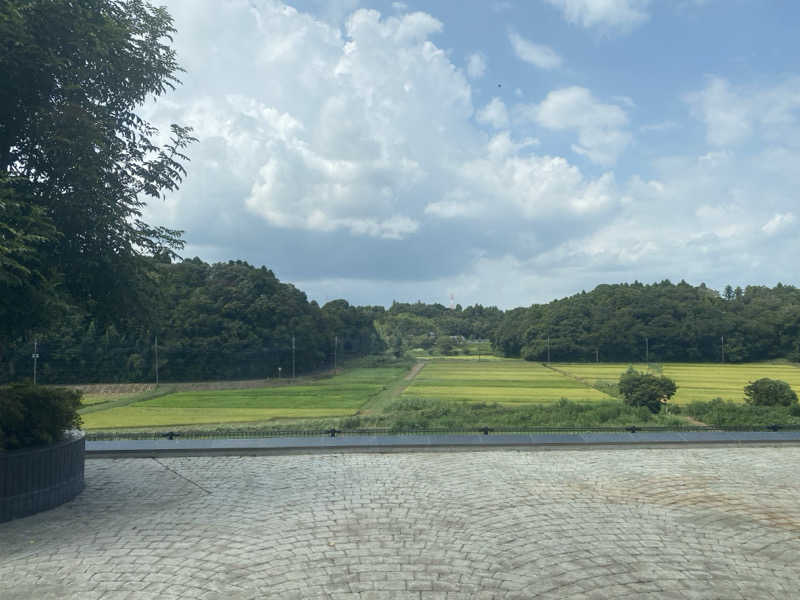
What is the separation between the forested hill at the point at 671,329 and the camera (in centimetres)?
4181

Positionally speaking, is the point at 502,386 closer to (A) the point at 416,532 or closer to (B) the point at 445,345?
(A) the point at 416,532

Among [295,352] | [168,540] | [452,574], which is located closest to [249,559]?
[168,540]

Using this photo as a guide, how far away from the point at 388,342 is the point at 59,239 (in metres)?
66.5

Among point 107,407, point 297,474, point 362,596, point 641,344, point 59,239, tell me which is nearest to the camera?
point 362,596

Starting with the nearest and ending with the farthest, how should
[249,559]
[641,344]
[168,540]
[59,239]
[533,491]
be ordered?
[249,559]
[168,540]
[59,239]
[533,491]
[641,344]

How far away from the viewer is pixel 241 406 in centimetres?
2930

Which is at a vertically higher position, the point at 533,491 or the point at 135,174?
the point at 135,174

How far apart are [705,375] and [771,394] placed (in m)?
15.0

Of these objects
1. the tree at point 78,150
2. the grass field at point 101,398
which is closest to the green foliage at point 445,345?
the grass field at point 101,398

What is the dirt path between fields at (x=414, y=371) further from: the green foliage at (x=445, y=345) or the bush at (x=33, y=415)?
the bush at (x=33, y=415)

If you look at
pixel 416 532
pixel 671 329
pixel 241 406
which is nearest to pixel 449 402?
pixel 241 406

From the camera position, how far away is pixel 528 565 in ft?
18.2

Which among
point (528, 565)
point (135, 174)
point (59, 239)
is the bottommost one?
point (528, 565)

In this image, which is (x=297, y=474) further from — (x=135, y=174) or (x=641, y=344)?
(x=641, y=344)
